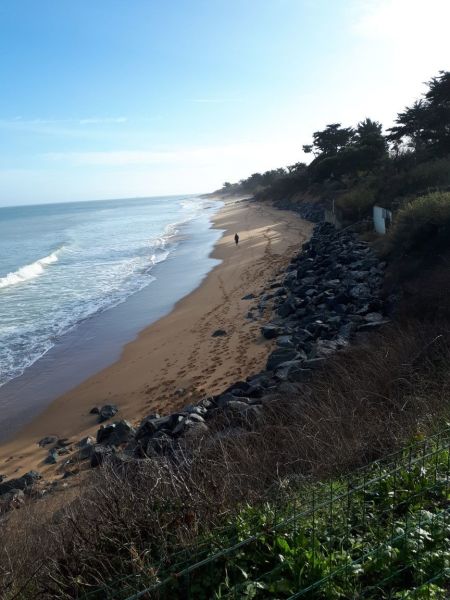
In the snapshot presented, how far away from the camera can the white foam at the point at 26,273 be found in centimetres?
2745

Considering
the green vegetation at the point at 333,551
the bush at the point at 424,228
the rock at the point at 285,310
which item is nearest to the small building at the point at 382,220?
the bush at the point at 424,228

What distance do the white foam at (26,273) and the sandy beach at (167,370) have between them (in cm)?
1307

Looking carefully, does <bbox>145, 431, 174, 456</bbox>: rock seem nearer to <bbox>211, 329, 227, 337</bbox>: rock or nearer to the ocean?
<bbox>211, 329, 227, 337</bbox>: rock

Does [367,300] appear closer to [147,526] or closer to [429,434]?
[429,434]

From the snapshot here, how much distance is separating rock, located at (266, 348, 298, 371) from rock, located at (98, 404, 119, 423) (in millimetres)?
3725

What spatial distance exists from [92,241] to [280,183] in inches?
1375

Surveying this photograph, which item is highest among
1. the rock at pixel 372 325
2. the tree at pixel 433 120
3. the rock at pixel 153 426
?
the tree at pixel 433 120

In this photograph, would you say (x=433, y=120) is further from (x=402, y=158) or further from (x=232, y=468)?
(x=232, y=468)

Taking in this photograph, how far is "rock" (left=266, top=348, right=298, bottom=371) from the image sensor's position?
10.3m

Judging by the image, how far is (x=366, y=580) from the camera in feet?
10.2

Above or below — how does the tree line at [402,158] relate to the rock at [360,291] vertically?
above

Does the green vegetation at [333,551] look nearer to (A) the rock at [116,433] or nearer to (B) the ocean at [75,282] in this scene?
(A) the rock at [116,433]

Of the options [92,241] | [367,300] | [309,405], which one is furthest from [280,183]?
[309,405]

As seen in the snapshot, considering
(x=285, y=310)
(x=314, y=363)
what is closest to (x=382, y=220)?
(x=285, y=310)
